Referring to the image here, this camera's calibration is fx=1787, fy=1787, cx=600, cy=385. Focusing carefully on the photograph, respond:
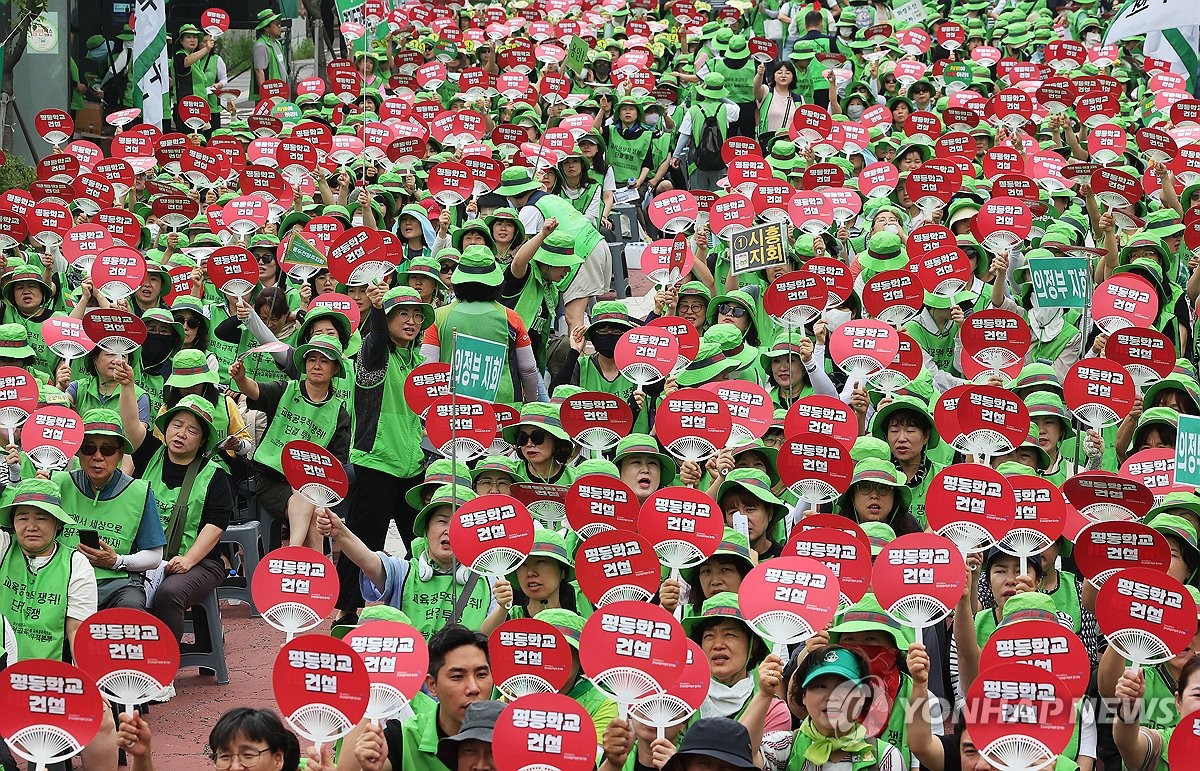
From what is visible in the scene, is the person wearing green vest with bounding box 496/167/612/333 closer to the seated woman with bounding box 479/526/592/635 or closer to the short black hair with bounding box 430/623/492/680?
the seated woman with bounding box 479/526/592/635

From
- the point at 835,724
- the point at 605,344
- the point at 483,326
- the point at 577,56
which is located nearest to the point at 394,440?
the point at 483,326

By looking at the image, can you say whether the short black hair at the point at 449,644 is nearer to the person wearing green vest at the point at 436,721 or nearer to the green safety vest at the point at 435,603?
the person wearing green vest at the point at 436,721

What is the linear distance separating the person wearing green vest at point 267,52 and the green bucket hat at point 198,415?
14.8m

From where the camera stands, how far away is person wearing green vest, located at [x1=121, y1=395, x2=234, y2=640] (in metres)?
8.93

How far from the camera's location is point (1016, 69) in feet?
66.7

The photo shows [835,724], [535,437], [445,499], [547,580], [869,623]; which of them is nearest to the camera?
[835,724]

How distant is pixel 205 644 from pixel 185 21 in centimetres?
1805

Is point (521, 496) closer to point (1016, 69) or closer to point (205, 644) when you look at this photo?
point (205, 644)

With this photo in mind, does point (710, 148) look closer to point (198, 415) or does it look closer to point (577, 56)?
point (577, 56)

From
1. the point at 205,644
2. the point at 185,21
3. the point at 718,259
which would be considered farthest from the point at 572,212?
the point at 185,21

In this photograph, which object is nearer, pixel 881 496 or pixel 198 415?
pixel 881 496

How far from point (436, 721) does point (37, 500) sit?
2648 millimetres

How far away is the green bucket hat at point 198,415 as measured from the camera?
357 inches

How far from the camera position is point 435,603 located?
7.46 metres
